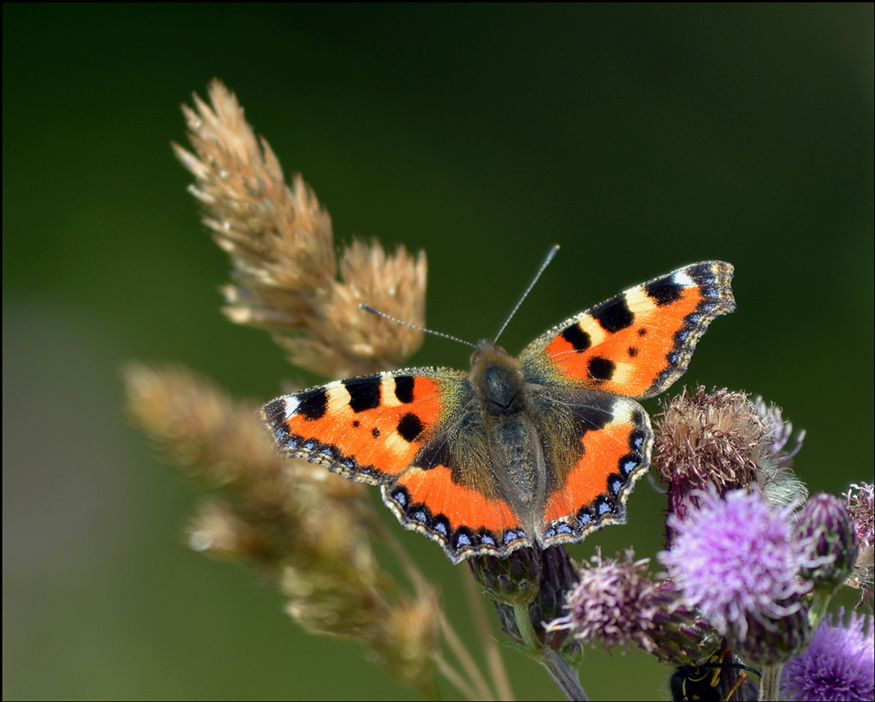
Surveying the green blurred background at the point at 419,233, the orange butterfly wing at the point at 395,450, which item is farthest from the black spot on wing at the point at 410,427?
the green blurred background at the point at 419,233

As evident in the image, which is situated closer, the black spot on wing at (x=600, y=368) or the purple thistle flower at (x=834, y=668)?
the purple thistle flower at (x=834, y=668)

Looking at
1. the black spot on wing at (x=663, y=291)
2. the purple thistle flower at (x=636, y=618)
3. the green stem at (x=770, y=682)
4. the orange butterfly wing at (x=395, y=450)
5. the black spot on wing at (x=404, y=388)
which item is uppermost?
the black spot on wing at (x=663, y=291)

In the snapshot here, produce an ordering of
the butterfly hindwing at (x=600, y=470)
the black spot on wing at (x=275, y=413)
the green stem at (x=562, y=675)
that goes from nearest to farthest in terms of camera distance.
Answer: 1. the green stem at (x=562, y=675)
2. the butterfly hindwing at (x=600, y=470)
3. the black spot on wing at (x=275, y=413)

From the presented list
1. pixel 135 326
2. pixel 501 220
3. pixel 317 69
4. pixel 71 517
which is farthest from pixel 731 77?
pixel 71 517

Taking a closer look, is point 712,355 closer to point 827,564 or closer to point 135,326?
point 135,326

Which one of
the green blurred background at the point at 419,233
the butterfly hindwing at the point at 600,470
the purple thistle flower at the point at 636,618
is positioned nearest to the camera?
the purple thistle flower at the point at 636,618

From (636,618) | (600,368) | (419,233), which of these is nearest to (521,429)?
(600,368)

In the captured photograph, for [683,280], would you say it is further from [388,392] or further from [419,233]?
[419,233]

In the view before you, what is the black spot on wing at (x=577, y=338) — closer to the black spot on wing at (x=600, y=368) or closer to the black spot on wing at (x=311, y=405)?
the black spot on wing at (x=600, y=368)
